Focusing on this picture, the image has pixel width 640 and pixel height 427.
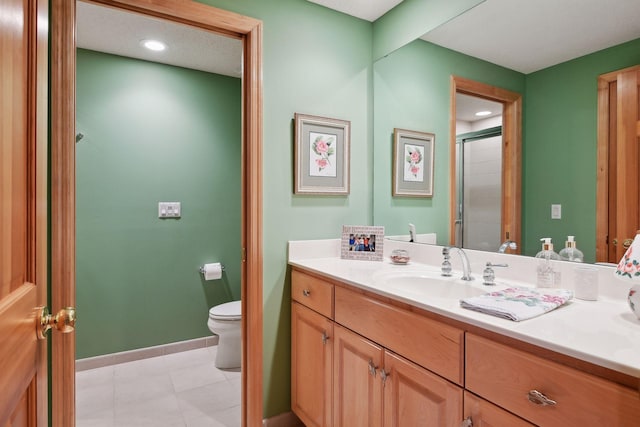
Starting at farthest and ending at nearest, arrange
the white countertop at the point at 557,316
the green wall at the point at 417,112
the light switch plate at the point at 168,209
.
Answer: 1. the light switch plate at the point at 168,209
2. the green wall at the point at 417,112
3. the white countertop at the point at 557,316

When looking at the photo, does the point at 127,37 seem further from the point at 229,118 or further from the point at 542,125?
the point at 542,125

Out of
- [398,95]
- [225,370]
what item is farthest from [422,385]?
[225,370]

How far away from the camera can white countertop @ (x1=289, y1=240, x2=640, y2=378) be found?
2.34ft

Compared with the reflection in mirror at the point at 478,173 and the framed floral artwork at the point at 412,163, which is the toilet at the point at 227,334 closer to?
the framed floral artwork at the point at 412,163

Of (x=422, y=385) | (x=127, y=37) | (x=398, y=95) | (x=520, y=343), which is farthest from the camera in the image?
(x=127, y=37)

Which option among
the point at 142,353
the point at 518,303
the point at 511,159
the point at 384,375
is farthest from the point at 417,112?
the point at 142,353

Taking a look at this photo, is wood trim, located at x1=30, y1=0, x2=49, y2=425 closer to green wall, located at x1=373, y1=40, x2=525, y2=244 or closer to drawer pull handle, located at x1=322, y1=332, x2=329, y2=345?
drawer pull handle, located at x1=322, y1=332, x2=329, y2=345

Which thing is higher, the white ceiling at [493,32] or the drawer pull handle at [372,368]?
the white ceiling at [493,32]

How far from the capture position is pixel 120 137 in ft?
8.83

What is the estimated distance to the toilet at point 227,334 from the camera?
2.57 meters

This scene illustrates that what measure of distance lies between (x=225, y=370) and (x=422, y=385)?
1953 mm

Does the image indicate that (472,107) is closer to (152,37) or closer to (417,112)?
(417,112)

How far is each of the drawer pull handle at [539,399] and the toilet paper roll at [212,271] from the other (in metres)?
2.54

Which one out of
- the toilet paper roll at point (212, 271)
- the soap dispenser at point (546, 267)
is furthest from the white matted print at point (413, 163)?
the toilet paper roll at point (212, 271)
